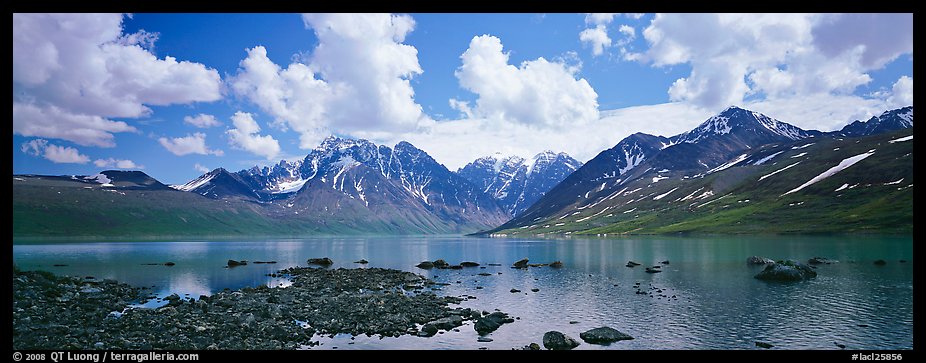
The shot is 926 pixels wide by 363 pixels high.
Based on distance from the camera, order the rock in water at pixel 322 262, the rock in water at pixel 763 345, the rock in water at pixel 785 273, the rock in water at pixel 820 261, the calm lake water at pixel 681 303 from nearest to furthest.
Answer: the rock in water at pixel 763 345 → the calm lake water at pixel 681 303 → the rock in water at pixel 785 273 → the rock in water at pixel 820 261 → the rock in water at pixel 322 262

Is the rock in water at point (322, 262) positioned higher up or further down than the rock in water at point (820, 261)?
further down

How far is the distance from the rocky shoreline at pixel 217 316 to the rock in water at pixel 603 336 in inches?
434

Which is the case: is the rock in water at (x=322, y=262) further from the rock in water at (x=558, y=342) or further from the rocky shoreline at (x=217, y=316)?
the rock in water at (x=558, y=342)

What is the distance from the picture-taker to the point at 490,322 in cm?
4084

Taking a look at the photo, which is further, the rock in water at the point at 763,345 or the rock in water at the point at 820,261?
the rock in water at the point at 820,261

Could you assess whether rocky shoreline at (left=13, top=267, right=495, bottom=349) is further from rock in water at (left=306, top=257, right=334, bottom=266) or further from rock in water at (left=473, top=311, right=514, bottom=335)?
rock in water at (left=306, top=257, right=334, bottom=266)

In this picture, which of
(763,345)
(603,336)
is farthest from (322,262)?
(763,345)

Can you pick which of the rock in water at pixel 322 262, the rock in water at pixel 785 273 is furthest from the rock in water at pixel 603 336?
the rock in water at pixel 322 262

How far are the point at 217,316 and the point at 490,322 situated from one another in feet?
76.5

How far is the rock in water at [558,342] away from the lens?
111 feet
